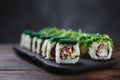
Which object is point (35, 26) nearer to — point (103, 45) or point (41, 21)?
point (41, 21)

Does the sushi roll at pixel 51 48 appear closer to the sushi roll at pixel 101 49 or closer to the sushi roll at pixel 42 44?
the sushi roll at pixel 42 44

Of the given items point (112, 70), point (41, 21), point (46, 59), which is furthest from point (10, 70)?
point (41, 21)

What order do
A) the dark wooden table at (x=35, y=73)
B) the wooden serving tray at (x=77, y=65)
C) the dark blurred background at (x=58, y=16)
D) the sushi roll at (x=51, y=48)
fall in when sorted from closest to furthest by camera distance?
the dark wooden table at (x=35, y=73), the wooden serving tray at (x=77, y=65), the sushi roll at (x=51, y=48), the dark blurred background at (x=58, y=16)

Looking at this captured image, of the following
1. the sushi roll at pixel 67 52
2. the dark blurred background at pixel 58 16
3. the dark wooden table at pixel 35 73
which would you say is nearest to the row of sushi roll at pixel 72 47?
the sushi roll at pixel 67 52

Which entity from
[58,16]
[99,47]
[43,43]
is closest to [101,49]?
Result: [99,47]

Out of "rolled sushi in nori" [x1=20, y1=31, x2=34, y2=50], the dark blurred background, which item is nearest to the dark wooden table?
"rolled sushi in nori" [x1=20, y1=31, x2=34, y2=50]

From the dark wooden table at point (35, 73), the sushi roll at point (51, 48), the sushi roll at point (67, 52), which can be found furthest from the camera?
the sushi roll at point (51, 48)

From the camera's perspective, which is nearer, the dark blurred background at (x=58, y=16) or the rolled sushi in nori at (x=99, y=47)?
the rolled sushi in nori at (x=99, y=47)

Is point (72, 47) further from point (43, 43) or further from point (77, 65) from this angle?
point (43, 43)
